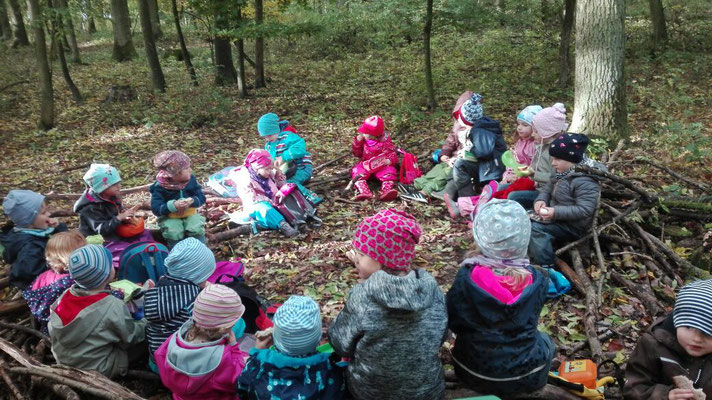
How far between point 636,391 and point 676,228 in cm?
327

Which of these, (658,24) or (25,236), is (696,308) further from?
(658,24)

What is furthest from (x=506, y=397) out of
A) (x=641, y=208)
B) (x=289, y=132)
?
(x=289, y=132)

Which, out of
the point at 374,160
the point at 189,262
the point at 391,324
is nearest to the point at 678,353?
the point at 391,324

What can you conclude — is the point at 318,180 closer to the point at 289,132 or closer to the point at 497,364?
the point at 289,132

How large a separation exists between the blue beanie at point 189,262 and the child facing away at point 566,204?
3.26 m

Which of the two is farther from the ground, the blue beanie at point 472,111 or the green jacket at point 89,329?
the blue beanie at point 472,111

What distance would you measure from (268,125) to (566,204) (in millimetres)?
4263

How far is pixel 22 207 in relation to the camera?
444 cm

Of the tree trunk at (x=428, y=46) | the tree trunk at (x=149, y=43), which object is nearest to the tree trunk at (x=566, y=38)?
the tree trunk at (x=428, y=46)

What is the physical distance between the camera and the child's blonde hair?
412 cm

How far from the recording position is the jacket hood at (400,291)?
2709 millimetres

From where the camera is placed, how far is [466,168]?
704cm

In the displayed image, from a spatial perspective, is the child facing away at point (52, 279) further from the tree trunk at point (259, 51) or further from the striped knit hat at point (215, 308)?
the tree trunk at point (259, 51)

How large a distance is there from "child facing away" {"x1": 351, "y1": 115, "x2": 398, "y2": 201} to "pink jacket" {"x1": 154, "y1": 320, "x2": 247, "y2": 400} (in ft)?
14.7
